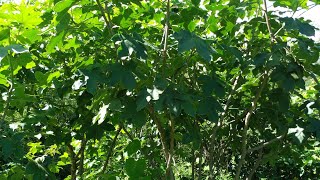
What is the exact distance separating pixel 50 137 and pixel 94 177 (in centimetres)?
39

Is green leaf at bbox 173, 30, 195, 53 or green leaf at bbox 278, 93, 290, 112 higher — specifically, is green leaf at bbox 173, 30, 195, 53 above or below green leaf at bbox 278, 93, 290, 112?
above

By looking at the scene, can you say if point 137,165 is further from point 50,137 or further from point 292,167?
point 292,167

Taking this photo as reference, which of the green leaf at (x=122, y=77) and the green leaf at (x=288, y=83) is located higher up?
the green leaf at (x=122, y=77)

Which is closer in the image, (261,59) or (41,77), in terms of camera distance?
(261,59)

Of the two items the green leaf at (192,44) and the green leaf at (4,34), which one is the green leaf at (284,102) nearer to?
the green leaf at (192,44)

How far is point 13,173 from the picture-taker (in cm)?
265

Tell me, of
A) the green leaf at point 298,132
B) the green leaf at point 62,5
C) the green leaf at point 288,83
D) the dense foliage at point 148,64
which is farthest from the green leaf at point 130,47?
the green leaf at point 298,132

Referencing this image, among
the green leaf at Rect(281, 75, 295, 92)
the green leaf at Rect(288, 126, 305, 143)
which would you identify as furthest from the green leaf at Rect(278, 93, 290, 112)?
the green leaf at Rect(281, 75, 295, 92)

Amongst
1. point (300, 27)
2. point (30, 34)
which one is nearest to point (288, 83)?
point (300, 27)

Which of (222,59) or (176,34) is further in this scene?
(222,59)

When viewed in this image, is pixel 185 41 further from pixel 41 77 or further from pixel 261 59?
pixel 41 77

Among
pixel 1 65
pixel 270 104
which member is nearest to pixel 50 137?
pixel 1 65

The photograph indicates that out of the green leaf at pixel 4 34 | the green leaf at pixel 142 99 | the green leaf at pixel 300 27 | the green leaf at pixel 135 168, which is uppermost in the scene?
the green leaf at pixel 4 34

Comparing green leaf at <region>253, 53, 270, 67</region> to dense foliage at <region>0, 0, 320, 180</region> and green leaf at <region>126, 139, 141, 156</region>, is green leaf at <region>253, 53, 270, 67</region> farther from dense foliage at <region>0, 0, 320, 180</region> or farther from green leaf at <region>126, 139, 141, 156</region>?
green leaf at <region>126, 139, 141, 156</region>
